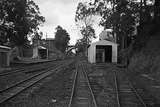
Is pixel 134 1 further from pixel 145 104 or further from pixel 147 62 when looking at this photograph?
Answer: pixel 145 104

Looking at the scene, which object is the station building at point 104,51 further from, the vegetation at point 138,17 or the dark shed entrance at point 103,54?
the vegetation at point 138,17

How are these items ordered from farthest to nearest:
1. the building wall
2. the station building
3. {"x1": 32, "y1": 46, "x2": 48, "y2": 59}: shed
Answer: {"x1": 32, "y1": 46, "x2": 48, "y2": 59}: shed
the station building
the building wall

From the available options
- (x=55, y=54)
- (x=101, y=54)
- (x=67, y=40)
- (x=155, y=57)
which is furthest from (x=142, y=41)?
(x=67, y=40)

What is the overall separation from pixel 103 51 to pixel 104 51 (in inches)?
7.2

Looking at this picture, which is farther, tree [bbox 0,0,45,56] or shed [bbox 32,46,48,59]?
shed [bbox 32,46,48,59]

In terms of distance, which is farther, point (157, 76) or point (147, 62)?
point (147, 62)

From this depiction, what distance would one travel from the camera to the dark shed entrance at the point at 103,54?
145 ft

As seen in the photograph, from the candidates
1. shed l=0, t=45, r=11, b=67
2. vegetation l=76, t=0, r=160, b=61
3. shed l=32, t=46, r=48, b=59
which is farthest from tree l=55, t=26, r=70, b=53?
vegetation l=76, t=0, r=160, b=61

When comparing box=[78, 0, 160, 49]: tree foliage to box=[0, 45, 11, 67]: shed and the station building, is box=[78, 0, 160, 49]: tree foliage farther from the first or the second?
box=[0, 45, 11, 67]: shed

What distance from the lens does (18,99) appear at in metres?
10.5

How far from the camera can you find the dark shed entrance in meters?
44.2

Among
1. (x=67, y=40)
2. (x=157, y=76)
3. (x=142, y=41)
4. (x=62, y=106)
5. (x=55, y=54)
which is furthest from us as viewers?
(x=67, y=40)

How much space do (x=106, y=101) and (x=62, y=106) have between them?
79.3 inches

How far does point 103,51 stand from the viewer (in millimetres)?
44531
